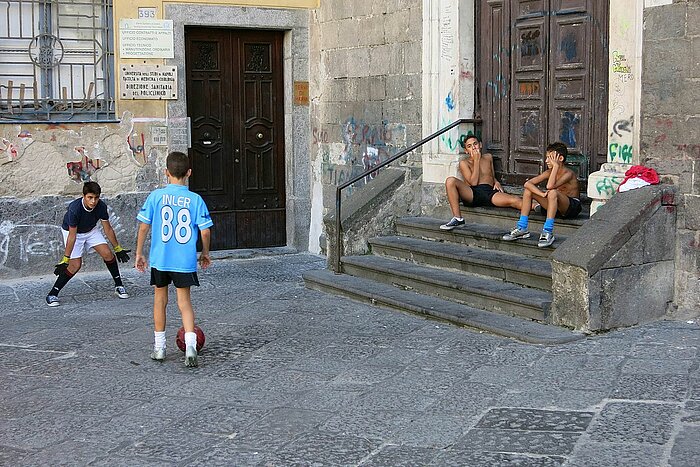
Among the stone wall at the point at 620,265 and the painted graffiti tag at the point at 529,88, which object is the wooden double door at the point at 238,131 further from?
the stone wall at the point at 620,265

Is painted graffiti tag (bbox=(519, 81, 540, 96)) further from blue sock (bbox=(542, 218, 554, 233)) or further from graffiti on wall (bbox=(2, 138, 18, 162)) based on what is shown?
graffiti on wall (bbox=(2, 138, 18, 162))

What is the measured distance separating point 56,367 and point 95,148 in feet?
14.8

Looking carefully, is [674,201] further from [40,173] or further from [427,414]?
[40,173]

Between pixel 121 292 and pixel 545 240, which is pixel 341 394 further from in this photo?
pixel 121 292

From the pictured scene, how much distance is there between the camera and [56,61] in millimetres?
11008

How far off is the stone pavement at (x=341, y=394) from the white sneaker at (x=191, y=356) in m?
0.06

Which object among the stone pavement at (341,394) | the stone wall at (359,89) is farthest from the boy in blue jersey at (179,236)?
the stone wall at (359,89)

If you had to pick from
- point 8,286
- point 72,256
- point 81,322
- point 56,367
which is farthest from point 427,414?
point 8,286

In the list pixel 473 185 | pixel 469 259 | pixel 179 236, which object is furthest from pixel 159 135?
pixel 179 236

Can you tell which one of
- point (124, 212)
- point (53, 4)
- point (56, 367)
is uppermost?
point (53, 4)

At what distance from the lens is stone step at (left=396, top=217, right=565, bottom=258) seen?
28.0ft

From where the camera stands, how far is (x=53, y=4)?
11.0m

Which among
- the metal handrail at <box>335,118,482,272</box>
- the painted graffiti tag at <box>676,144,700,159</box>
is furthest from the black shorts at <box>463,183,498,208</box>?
the painted graffiti tag at <box>676,144,700,159</box>

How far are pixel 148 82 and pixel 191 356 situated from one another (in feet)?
17.1
